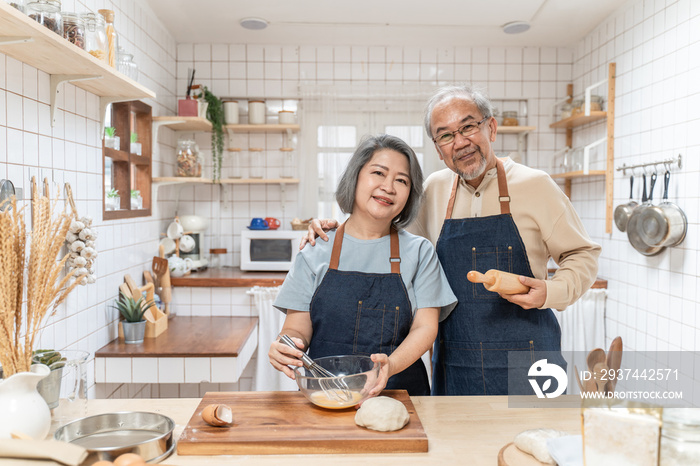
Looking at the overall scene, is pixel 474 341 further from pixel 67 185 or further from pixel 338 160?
pixel 338 160

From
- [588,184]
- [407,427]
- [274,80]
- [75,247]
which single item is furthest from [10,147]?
[588,184]

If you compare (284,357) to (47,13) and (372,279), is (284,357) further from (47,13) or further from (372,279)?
(47,13)

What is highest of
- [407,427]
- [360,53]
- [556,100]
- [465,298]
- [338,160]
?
[360,53]

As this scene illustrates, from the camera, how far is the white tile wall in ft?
7.00

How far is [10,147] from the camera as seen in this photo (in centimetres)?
173

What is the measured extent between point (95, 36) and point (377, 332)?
143 cm

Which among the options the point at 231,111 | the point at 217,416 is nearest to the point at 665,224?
the point at 217,416

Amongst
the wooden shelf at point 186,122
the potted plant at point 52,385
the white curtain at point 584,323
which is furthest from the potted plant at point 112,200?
the white curtain at point 584,323

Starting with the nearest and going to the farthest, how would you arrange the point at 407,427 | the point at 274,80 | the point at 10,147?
the point at 407,427, the point at 10,147, the point at 274,80

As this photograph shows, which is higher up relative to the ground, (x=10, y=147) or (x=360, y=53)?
(x=360, y=53)

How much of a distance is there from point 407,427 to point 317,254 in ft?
2.09

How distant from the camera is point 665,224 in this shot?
2.52m

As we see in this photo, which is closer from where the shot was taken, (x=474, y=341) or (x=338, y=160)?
(x=474, y=341)

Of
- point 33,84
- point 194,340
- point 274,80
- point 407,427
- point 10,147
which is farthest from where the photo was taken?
point 274,80
